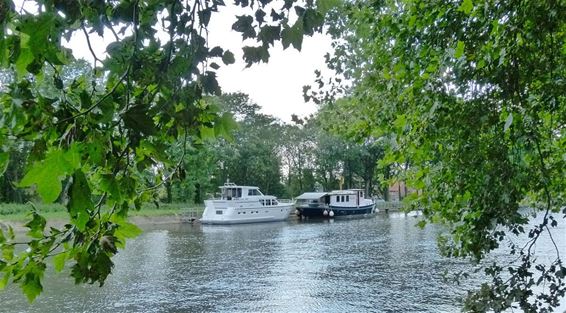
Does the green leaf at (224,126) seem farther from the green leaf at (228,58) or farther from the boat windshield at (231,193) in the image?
the boat windshield at (231,193)

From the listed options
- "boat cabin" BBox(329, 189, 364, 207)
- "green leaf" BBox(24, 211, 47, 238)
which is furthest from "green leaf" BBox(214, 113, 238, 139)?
"boat cabin" BBox(329, 189, 364, 207)

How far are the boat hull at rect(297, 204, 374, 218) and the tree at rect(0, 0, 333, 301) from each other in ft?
111

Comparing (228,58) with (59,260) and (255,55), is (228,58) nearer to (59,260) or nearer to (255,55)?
(255,55)

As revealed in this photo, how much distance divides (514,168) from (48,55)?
329cm

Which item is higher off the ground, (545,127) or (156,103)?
(545,127)

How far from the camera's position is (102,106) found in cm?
132

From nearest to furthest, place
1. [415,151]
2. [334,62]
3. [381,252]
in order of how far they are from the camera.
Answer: [415,151] → [334,62] → [381,252]

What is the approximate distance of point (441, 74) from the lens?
11.1 ft

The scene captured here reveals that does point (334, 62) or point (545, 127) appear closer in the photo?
point (545, 127)

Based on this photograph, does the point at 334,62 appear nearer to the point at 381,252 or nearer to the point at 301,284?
the point at 301,284

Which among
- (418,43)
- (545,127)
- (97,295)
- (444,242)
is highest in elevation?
(418,43)

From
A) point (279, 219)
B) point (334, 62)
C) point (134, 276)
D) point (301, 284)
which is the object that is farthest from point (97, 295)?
point (279, 219)

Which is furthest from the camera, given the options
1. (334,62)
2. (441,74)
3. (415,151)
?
(334,62)

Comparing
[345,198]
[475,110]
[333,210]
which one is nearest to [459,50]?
[475,110]
